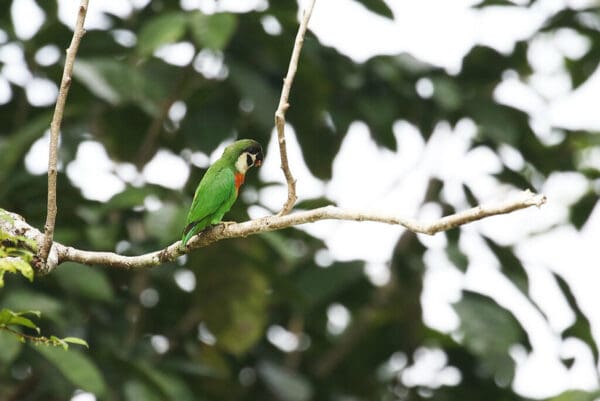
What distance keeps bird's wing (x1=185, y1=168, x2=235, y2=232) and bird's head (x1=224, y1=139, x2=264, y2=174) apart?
0.05 meters

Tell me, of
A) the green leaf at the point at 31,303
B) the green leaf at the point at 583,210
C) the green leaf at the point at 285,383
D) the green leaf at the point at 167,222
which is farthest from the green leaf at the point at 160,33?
the green leaf at the point at 583,210

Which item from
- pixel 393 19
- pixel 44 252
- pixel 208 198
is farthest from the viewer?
pixel 393 19

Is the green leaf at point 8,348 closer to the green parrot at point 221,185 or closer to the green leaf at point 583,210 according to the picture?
the green parrot at point 221,185

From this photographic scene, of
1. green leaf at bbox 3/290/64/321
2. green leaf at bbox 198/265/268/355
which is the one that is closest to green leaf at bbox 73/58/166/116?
green leaf at bbox 198/265/268/355

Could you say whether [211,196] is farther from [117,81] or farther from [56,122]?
[117,81]

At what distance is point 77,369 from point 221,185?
5.12 feet

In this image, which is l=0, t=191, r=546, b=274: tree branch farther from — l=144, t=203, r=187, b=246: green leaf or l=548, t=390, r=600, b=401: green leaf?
l=548, t=390, r=600, b=401: green leaf

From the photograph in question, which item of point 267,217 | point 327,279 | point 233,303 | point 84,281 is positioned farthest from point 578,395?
point 267,217

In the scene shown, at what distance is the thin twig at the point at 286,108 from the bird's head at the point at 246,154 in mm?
765

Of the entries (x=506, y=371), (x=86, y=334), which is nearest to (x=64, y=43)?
(x=86, y=334)

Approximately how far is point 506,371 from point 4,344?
287cm

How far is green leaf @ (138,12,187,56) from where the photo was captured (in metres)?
4.92

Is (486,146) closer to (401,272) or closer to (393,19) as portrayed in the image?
(401,272)

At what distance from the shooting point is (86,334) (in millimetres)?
5379
